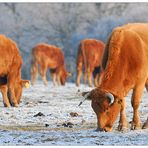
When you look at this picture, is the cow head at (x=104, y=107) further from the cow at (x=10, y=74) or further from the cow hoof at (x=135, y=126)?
the cow at (x=10, y=74)

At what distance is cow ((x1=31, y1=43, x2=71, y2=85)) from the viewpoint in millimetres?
32562

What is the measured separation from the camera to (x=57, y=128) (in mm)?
11156

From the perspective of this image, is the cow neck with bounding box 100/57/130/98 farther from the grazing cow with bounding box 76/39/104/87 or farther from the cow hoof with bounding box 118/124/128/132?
the grazing cow with bounding box 76/39/104/87

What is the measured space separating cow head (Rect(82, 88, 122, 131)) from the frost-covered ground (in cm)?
18

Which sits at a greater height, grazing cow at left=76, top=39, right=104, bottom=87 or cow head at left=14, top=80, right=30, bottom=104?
cow head at left=14, top=80, right=30, bottom=104

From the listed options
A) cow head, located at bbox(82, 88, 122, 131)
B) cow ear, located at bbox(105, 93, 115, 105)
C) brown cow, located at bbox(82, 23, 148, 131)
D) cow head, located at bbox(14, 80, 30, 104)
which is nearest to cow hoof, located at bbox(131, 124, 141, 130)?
brown cow, located at bbox(82, 23, 148, 131)

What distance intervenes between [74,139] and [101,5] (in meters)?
43.9

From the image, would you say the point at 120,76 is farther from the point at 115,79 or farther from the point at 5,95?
the point at 5,95

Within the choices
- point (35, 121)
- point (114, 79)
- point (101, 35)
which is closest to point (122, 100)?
point (114, 79)

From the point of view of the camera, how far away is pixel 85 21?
168 feet

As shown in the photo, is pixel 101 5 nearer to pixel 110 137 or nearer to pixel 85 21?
pixel 85 21

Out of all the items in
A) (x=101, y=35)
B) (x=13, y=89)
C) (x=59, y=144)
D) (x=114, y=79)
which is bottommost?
(x=101, y=35)

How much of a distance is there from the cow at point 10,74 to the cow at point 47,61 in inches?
602

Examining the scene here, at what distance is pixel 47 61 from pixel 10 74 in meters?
17.0
